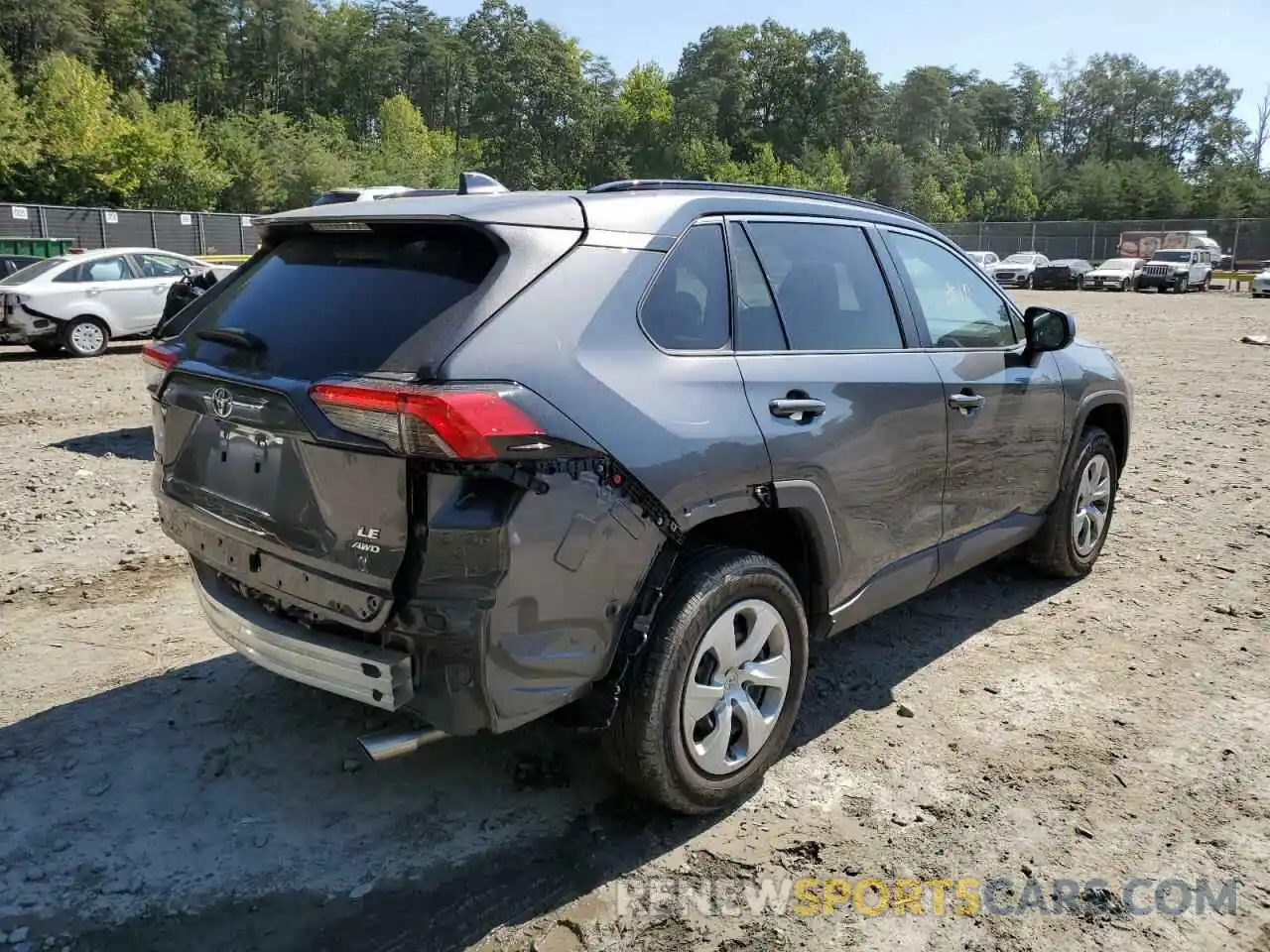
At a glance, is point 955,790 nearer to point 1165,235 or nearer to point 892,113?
point 1165,235

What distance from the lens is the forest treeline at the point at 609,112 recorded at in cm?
7225

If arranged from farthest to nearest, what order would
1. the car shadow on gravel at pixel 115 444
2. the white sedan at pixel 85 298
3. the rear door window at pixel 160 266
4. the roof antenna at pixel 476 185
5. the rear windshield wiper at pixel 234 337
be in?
the rear door window at pixel 160 266 → the white sedan at pixel 85 298 → the car shadow on gravel at pixel 115 444 → the roof antenna at pixel 476 185 → the rear windshield wiper at pixel 234 337

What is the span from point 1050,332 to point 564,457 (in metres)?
2.90

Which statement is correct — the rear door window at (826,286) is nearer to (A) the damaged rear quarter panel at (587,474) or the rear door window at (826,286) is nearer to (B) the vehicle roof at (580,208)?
(B) the vehicle roof at (580,208)

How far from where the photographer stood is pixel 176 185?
51.8 m

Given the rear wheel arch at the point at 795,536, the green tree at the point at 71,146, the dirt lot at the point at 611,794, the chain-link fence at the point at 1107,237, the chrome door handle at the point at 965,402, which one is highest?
the green tree at the point at 71,146

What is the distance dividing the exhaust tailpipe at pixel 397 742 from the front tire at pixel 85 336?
1434cm

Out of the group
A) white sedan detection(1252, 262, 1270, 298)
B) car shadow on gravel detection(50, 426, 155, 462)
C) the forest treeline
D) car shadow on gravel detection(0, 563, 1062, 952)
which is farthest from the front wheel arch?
the forest treeline

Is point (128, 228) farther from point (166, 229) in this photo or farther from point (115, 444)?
point (115, 444)

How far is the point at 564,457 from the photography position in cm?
247

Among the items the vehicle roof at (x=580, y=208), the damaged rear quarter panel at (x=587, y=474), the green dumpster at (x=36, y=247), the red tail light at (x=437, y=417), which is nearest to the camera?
the red tail light at (x=437, y=417)

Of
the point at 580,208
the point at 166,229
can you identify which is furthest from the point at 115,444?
the point at 166,229

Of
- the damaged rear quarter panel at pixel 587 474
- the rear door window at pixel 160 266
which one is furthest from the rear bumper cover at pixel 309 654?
the rear door window at pixel 160 266

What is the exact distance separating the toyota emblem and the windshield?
14012 millimetres
